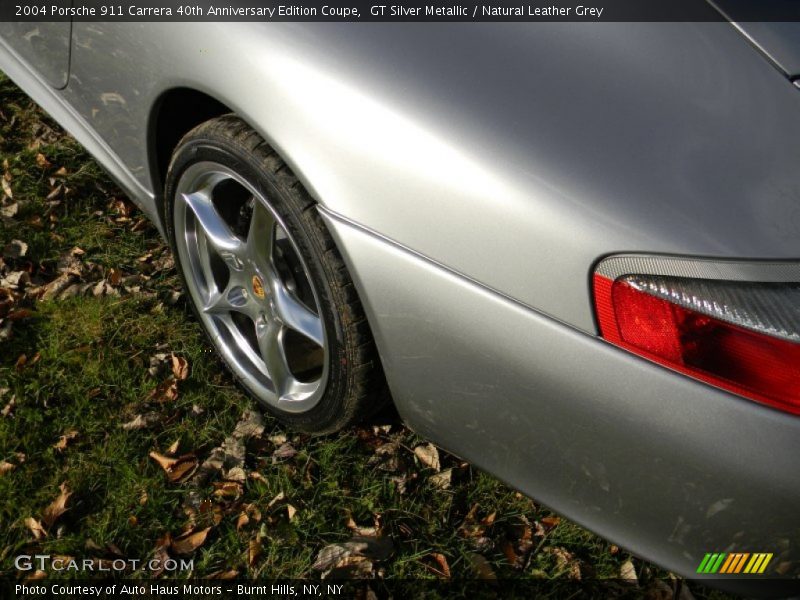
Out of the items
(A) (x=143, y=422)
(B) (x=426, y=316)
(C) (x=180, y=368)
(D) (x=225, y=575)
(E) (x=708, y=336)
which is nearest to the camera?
(E) (x=708, y=336)

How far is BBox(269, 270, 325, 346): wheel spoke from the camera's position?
6.89 feet

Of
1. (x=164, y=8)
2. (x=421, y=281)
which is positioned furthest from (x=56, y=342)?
(x=421, y=281)

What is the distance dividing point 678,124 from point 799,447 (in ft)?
2.00

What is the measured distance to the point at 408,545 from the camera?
2.13m

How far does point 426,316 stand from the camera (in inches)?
63.9

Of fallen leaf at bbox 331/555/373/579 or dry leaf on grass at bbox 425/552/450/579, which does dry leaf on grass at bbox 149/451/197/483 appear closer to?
fallen leaf at bbox 331/555/373/579

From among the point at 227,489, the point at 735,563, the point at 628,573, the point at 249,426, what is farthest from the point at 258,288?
the point at 735,563

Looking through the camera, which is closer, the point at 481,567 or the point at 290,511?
the point at 481,567

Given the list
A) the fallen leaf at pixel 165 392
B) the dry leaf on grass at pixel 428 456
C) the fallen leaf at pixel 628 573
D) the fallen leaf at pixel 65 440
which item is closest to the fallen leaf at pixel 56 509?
the fallen leaf at pixel 65 440

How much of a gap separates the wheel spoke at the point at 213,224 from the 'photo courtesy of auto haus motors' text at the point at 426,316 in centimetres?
1

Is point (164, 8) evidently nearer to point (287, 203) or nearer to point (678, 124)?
point (287, 203)

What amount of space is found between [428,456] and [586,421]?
3.06 ft

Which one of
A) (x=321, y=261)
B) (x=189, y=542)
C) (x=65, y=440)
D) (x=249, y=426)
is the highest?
(x=321, y=261)

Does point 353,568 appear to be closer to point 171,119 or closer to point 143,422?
point 143,422
